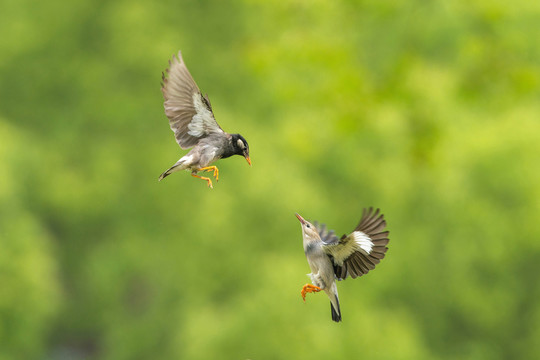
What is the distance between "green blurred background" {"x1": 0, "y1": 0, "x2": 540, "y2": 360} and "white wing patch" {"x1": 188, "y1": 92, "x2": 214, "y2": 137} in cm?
951

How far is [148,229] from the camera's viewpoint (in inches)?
810

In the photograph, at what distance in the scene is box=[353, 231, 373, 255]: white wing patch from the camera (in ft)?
17.6

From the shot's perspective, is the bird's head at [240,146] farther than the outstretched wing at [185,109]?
No

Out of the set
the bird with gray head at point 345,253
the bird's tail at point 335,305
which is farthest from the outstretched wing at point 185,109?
the bird's tail at point 335,305

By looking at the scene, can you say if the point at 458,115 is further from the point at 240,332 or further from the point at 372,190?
the point at 240,332

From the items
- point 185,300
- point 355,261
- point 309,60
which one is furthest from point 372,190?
point 355,261

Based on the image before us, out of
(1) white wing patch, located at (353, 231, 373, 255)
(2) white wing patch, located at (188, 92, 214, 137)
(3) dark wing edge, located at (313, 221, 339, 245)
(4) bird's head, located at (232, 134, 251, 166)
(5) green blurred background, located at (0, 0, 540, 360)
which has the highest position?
(5) green blurred background, located at (0, 0, 540, 360)

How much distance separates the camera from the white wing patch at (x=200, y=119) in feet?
18.4

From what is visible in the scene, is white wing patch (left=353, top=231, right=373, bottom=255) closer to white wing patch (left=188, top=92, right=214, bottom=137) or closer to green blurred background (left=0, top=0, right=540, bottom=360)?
white wing patch (left=188, top=92, right=214, bottom=137)

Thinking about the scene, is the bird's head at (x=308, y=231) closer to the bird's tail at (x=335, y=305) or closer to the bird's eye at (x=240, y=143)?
the bird's tail at (x=335, y=305)

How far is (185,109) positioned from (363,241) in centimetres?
144

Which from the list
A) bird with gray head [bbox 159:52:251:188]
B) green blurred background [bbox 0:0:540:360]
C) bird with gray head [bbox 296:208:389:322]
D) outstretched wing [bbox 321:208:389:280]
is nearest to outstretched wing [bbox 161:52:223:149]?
bird with gray head [bbox 159:52:251:188]

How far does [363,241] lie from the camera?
5.38 m

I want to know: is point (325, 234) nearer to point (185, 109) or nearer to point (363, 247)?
point (363, 247)
